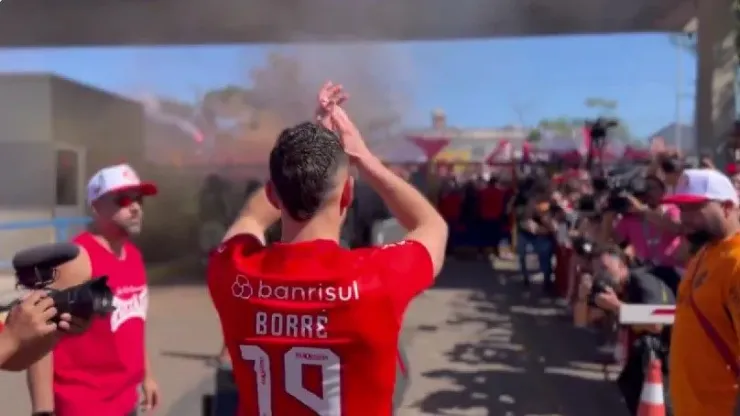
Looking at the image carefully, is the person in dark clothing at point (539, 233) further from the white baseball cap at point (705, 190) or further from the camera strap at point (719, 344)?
the camera strap at point (719, 344)

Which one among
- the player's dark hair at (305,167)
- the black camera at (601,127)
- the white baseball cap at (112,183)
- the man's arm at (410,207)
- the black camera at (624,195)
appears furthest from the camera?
the black camera at (601,127)

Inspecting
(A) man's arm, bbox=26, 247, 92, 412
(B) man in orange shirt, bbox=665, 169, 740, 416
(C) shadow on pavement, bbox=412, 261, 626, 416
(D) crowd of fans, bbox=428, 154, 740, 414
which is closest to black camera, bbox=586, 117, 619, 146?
(D) crowd of fans, bbox=428, 154, 740, 414

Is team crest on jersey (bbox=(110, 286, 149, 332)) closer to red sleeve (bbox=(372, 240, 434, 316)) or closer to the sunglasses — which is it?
the sunglasses

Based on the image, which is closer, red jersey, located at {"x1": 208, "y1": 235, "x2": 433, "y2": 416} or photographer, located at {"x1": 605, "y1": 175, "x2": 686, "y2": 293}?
red jersey, located at {"x1": 208, "y1": 235, "x2": 433, "y2": 416}

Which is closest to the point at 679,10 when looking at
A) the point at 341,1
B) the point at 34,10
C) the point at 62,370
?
the point at 341,1

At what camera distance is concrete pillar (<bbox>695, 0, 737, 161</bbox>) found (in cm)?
718

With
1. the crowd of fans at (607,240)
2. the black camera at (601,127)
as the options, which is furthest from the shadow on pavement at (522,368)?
the black camera at (601,127)

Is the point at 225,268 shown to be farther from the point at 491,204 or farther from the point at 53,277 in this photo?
the point at 491,204

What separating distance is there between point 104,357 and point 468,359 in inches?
130

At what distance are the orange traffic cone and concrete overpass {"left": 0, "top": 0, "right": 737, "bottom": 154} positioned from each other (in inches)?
191

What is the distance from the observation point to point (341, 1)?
288 inches

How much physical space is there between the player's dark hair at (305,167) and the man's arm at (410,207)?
3.7 inches

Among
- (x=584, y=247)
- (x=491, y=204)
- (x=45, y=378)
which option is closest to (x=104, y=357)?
(x=45, y=378)

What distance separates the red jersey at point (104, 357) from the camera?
7.00ft
